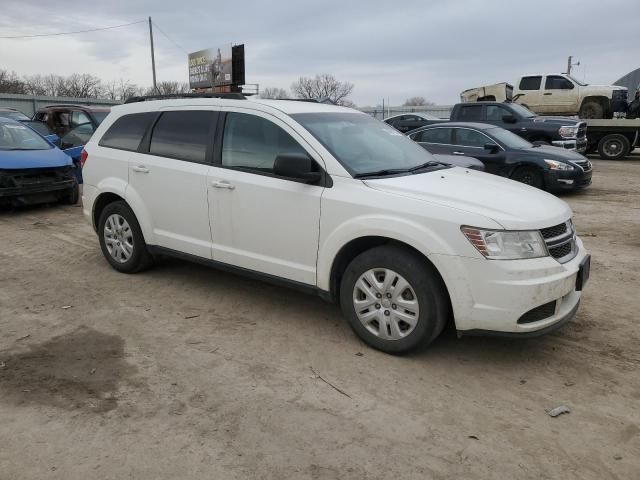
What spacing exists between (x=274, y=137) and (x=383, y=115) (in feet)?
101

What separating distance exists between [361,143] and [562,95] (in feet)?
60.5

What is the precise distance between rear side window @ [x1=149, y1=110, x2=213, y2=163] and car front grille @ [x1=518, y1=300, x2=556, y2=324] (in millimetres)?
2950

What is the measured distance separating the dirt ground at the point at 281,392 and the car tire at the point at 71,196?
4.87 meters

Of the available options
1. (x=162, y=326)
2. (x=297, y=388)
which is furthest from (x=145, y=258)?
(x=297, y=388)

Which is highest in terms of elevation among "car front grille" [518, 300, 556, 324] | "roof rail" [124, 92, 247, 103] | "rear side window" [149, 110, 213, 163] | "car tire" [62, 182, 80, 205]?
"roof rail" [124, 92, 247, 103]

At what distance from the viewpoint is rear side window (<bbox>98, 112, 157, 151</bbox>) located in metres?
5.42

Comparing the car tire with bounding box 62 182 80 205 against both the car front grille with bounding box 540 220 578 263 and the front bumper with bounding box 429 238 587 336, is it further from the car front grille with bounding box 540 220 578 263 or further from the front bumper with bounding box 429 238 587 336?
the car front grille with bounding box 540 220 578 263

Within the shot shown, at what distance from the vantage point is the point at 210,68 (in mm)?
33781

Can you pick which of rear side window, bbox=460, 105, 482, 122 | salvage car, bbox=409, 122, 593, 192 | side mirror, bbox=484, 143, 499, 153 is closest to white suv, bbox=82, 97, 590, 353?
side mirror, bbox=484, 143, 499, 153

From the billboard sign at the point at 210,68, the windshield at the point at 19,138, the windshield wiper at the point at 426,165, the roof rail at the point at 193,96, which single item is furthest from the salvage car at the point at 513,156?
the billboard sign at the point at 210,68

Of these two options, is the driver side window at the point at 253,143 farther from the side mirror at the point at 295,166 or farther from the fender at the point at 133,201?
the fender at the point at 133,201

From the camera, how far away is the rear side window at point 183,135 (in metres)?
4.85

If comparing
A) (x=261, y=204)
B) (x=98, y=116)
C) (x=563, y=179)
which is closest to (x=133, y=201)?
(x=261, y=204)

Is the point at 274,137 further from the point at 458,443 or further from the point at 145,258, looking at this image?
the point at 458,443
